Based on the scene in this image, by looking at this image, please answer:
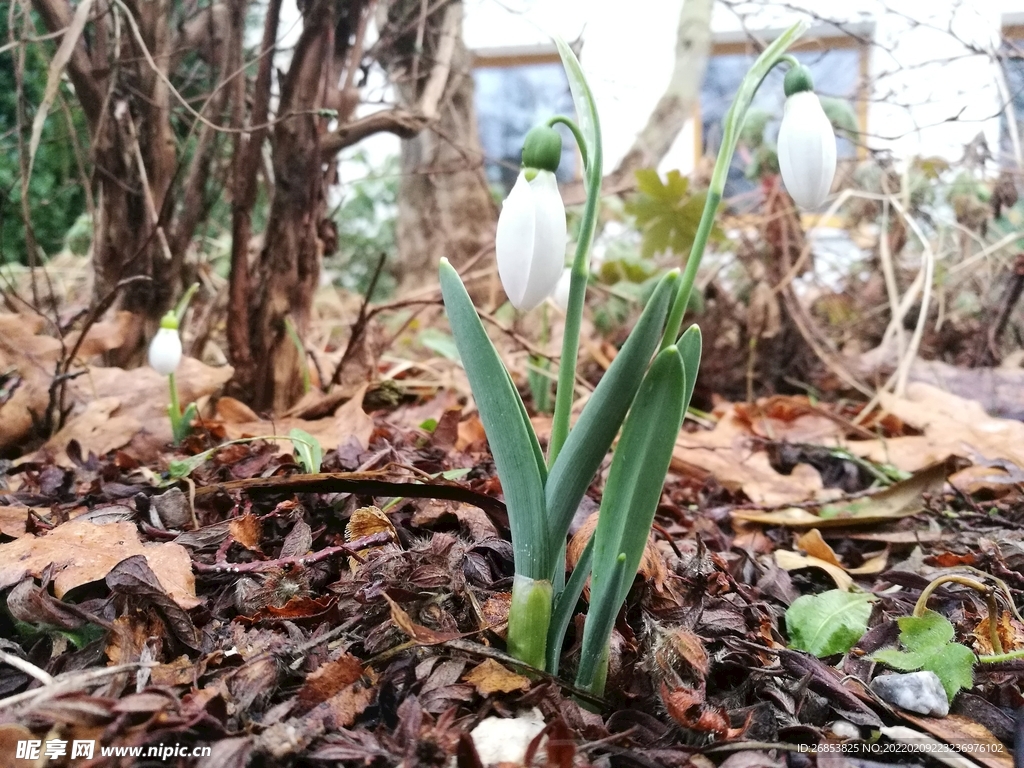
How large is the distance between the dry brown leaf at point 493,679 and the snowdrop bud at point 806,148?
52 cm

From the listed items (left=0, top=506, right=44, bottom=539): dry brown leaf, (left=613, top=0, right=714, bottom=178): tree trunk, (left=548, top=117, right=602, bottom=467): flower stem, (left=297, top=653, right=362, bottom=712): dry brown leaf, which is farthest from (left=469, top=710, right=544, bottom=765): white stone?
(left=613, top=0, right=714, bottom=178): tree trunk

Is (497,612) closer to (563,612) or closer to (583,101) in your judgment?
(563,612)

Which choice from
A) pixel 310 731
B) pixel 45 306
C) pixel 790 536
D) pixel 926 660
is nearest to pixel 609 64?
pixel 790 536

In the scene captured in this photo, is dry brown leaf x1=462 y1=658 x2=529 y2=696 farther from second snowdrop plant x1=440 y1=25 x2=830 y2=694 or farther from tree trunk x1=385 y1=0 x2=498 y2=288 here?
tree trunk x1=385 y1=0 x2=498 y2=288

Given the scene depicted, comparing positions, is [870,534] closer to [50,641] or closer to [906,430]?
[906,430]

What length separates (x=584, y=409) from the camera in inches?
23.6

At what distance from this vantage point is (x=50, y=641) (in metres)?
0.69

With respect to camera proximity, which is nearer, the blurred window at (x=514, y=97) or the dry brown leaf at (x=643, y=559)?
the dry brown leaf at (x=643, y=559)

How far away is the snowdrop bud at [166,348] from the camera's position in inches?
47.9

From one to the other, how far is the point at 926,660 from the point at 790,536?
497mm

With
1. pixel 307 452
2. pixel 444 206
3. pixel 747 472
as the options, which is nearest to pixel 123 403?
pixel 307 452

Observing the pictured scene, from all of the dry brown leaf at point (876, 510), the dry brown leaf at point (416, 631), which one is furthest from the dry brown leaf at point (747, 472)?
the dry brown leaf at point (416, 631)

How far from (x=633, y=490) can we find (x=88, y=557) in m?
0.58

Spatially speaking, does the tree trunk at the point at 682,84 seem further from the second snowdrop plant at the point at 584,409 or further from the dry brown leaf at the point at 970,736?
the dry brown leaf at the point at 970,736
